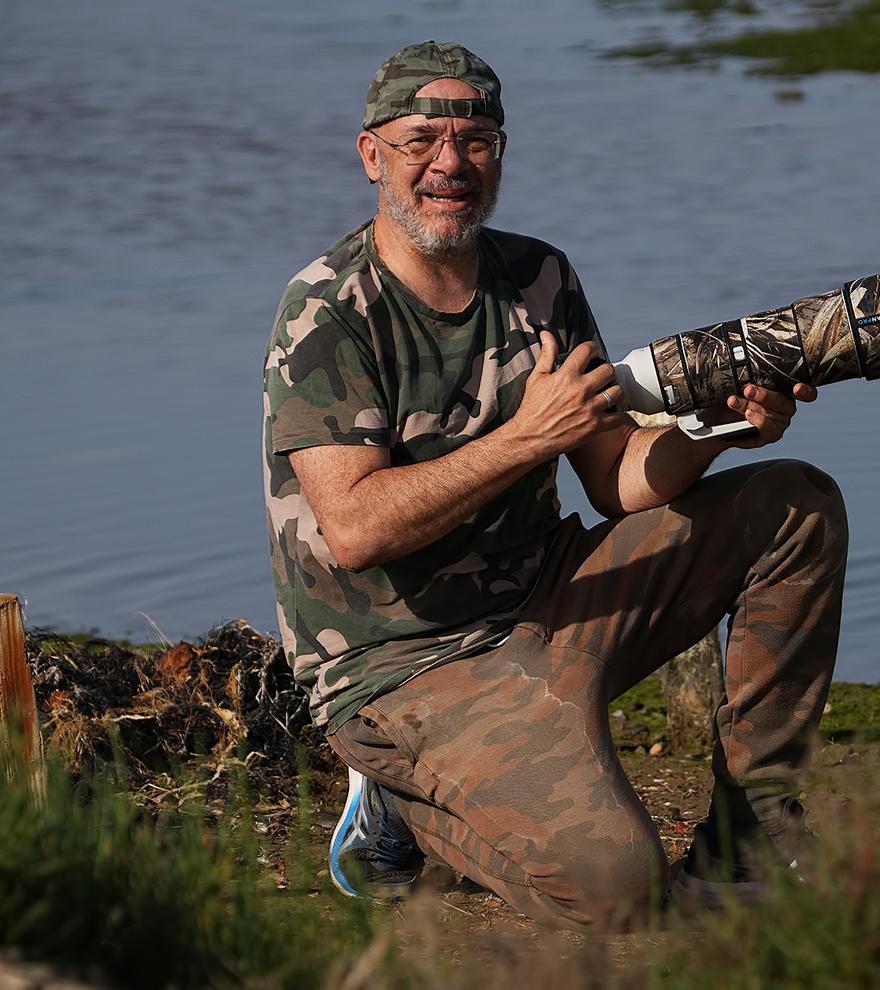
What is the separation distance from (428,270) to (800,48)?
51.4 feet

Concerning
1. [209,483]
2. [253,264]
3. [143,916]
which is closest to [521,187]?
[253,264]

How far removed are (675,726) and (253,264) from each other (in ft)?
19.8

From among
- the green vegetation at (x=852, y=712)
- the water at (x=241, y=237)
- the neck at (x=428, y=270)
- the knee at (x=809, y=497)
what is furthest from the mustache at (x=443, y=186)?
the water at (x=241, y=237)

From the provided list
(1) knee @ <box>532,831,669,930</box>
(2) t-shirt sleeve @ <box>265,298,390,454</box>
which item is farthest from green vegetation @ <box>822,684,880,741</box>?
(2) t-shirt sleeve @ <box>265,298,390,454</box>

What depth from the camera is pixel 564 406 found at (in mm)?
3668

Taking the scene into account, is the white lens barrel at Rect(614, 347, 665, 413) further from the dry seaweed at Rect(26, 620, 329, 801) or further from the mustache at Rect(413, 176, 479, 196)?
the dry seaweed at Rect(26, 620, 329, 801)

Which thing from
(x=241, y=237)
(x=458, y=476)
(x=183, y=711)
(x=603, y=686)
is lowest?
(x=241, y=237)

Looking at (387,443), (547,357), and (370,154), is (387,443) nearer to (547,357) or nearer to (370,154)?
(547,357)

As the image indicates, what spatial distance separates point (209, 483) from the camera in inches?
285

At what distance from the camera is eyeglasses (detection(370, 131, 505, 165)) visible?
4.03m

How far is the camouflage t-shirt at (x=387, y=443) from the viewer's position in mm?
3848

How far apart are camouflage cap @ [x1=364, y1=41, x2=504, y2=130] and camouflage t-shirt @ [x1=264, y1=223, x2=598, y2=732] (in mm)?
297

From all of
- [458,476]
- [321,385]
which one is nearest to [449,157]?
[321,385]

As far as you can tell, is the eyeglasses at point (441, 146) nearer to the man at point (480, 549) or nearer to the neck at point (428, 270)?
the man at point (480, 549)
